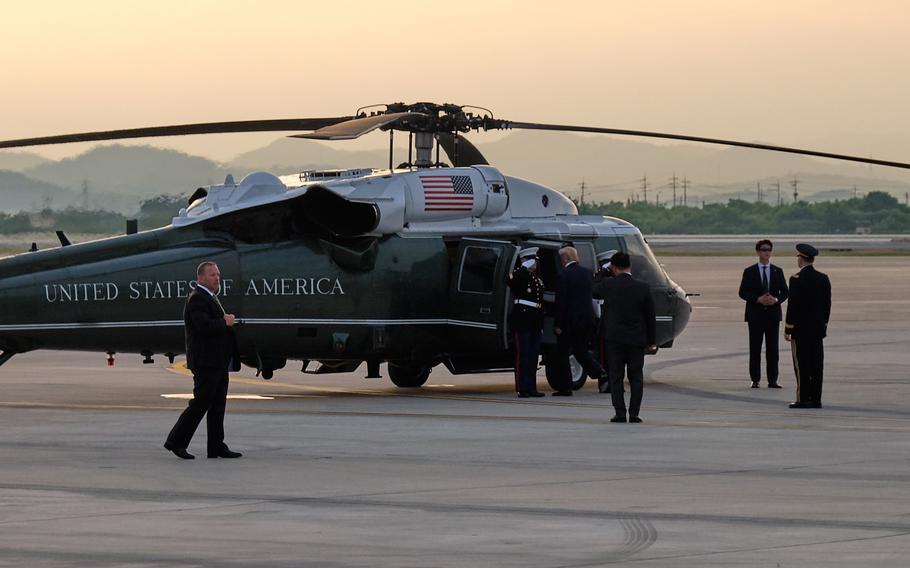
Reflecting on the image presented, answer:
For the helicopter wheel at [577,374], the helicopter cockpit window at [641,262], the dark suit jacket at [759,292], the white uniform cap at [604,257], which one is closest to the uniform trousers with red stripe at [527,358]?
the helicopter wheel at [577,374]

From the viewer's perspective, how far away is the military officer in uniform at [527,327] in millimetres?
19891

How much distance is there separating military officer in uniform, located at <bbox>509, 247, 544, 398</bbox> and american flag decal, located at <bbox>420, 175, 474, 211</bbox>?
1.43 meters

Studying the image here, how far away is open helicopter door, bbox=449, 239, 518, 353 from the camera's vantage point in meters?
20.5

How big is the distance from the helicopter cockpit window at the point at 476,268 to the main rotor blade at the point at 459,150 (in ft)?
5.10

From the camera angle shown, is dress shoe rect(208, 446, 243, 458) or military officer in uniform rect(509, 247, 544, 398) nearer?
dress shoe rect(208, 446, 243, 458)

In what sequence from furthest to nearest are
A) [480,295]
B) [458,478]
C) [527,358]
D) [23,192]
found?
[23,192], [480,295], [527,358], [458,478]

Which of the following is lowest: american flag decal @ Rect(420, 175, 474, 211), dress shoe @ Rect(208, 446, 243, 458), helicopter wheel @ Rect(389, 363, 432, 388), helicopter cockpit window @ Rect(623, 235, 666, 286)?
helicopter wheel @ Rect(389, 363, 432, 388)

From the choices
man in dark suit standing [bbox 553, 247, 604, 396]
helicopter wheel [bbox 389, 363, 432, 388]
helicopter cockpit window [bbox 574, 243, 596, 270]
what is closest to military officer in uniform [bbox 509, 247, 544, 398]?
man in dark suit standing [bbox 553, 247, 604, 396]

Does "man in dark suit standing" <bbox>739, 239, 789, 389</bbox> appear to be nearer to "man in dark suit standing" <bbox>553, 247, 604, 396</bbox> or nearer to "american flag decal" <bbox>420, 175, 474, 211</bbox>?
"man in dark suit standing" <bbox>553, 247, 604, 396</bbox>

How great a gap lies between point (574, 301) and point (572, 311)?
0.12 metres

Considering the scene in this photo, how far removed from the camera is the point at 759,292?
21.5 metres

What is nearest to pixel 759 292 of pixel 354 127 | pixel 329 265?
pixel 329 265

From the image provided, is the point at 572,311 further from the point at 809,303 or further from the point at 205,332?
the point at 205,332

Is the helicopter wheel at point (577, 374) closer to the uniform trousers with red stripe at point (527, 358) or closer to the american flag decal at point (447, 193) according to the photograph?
the uniform trousers with red stripe at point (527, 358)
